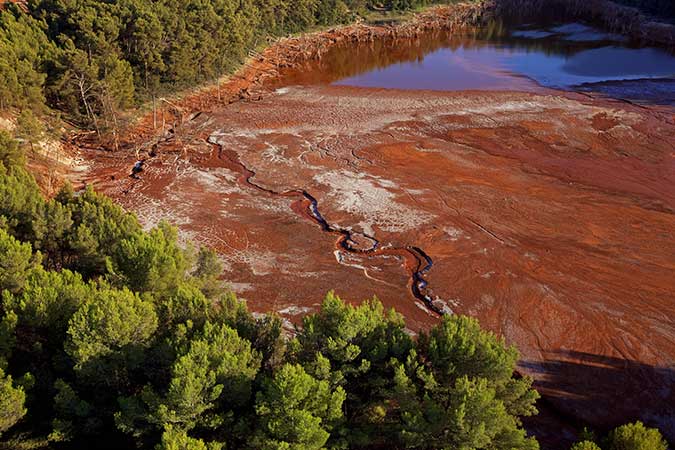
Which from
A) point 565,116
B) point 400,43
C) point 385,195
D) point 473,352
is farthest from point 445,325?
point 400,43

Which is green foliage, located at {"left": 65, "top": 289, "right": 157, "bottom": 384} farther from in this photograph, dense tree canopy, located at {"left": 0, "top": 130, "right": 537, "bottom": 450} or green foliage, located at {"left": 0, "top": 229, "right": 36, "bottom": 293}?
green foliage, located at {"left": 0, "top": 229, "right": 36, "bottom": 293}

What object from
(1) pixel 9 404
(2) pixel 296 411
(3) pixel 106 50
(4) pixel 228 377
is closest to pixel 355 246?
(4) pixel 228 377

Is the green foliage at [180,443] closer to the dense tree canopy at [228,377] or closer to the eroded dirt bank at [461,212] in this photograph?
the dense tree canopy at [228,377]

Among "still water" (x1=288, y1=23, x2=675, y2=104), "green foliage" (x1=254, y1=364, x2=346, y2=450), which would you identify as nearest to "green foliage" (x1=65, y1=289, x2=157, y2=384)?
"green foliage" (x1=254, y1=364, x2=346, y2=450)

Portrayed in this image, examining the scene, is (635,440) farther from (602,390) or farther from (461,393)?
(461,393)

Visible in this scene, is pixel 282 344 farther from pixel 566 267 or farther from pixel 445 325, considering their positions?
pixel 566 267
